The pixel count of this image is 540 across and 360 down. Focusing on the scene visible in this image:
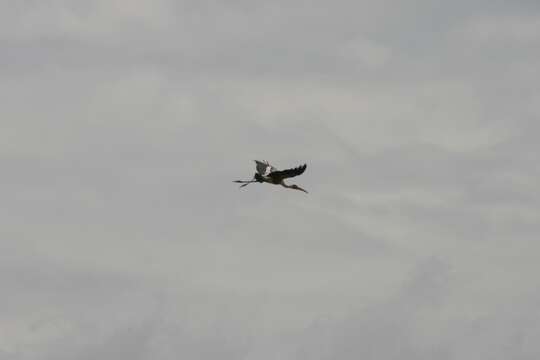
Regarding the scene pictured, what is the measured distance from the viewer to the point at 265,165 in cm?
14638

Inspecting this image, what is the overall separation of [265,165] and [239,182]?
675 cm

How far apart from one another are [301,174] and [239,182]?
570cm

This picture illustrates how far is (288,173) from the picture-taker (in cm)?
14138

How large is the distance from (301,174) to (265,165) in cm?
766

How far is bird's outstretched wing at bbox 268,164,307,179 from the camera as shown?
138m

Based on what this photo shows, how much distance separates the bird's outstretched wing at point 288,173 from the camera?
5448 inches

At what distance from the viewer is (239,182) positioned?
460ft

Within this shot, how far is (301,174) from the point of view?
5492 inches
